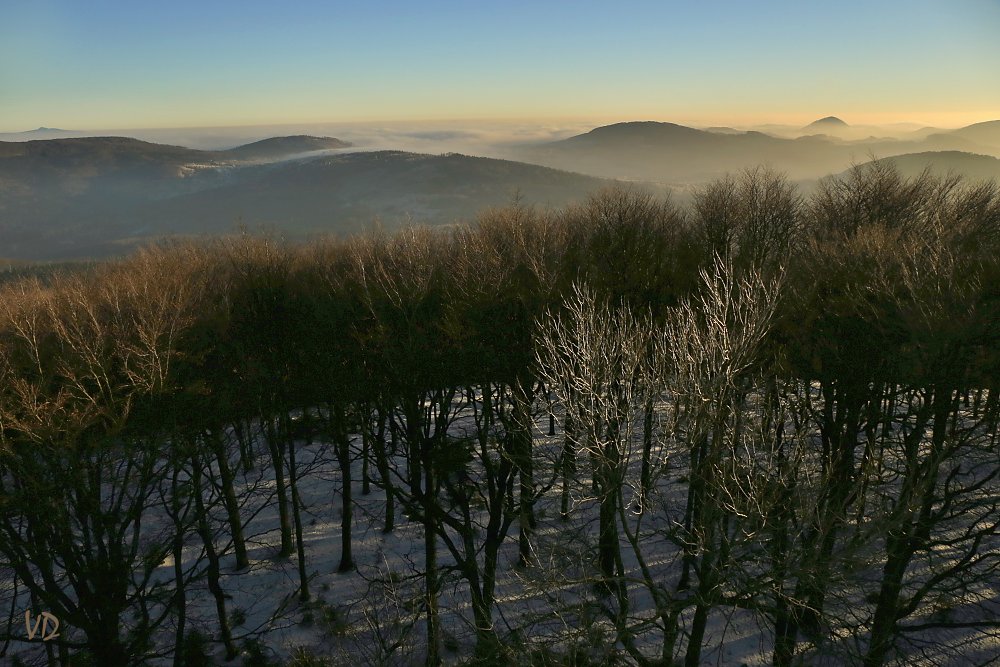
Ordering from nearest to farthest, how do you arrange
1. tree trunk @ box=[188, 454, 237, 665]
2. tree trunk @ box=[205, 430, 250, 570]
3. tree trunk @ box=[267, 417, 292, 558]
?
tree trunk @ box=[188, 454, 237, 665]
tree trunk @ box=[205, 430, 250, 570]
tree trunk @ box=[267, 417, 292, 558]

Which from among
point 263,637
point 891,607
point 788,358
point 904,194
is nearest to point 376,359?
point 263,637

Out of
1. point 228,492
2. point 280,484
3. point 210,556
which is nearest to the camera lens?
point 210,556

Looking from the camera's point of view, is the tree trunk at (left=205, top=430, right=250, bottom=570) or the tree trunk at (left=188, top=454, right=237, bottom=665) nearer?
the tree trunk at (left=188, top=454, right=237, bottom=665)

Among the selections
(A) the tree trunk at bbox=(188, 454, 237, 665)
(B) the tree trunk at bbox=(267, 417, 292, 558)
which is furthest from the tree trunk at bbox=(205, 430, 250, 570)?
(B) the tree trunk at bbox=(267, 417, 292, 558)

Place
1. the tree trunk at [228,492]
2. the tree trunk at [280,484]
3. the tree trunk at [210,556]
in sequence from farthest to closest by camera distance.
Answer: the tree trunk at [280,484] → the tree trunk at [228,492] → the tree trunk at [210,556]

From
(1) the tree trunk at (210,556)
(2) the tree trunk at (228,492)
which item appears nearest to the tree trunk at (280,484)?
(2) the tree trunk at (228,492)

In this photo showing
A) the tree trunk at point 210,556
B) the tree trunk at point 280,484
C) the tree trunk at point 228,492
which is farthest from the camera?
the tree trunk at point 280,484

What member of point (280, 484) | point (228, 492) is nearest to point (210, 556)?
point (228, 492)

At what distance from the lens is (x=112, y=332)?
44.8 feet

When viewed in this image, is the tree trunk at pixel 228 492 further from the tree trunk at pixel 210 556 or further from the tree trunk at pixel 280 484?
the tree trunk at pixel 280 484

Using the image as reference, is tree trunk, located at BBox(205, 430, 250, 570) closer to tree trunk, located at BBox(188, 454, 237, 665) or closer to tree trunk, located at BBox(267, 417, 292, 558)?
tree trunk, located at BBox(188, 454, 237, 665)

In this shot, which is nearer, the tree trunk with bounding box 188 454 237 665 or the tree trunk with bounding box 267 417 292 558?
the tree trunk with bounding box 188 454 237 665

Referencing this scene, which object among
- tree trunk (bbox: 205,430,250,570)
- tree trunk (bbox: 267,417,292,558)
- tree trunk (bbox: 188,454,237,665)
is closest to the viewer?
tree trunk (bbox: 188,454,237,665)

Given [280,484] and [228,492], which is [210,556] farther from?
[280,484]
